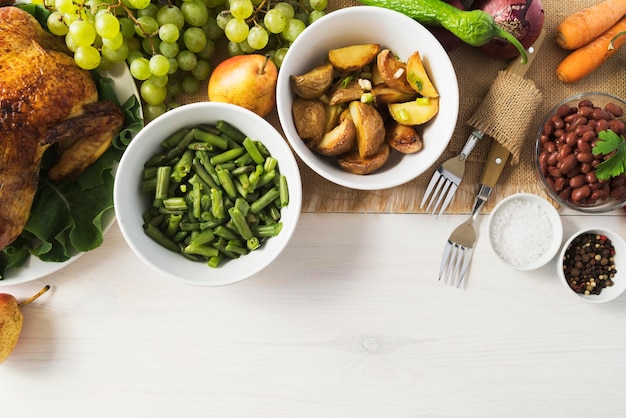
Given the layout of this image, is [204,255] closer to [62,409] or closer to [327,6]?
[62,409]

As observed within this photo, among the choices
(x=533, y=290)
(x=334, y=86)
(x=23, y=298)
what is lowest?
(x=533, y=290)

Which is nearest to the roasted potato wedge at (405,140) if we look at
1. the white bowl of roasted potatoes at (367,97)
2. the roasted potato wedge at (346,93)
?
the white bowl of roasted potatoes at (367,97)

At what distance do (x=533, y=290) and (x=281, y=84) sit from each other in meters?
0.75

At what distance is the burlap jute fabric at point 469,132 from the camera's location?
126cm

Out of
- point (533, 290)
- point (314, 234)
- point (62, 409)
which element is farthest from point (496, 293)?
point (62, 409)

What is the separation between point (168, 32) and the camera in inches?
42.6

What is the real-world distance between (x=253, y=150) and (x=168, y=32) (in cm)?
28

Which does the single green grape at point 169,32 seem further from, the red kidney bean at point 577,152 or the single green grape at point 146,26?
the red kidney bean at point 577,152

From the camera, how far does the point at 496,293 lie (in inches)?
50.6

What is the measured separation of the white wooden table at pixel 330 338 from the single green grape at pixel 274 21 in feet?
1.35

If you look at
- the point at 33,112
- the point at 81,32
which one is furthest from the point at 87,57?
the point at 33,112

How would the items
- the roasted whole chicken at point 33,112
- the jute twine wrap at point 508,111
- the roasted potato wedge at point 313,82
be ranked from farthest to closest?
1. the jute twine wrap at point 508,111
2. the roasted potato wedge at point 313,82
3. the roasted whole chicken at point 33,112

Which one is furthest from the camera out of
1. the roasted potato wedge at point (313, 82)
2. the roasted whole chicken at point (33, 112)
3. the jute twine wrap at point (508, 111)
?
the jute twine wrap at point (508, 111)

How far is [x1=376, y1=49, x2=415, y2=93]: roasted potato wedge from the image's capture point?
1.10m
